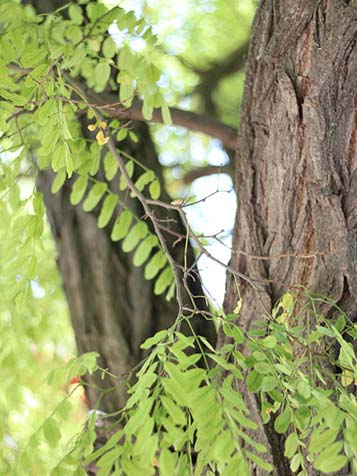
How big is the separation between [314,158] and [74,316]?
89cm

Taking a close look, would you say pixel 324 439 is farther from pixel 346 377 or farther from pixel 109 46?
pixel 109 46

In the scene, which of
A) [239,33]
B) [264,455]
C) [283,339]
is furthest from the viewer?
[239,33]

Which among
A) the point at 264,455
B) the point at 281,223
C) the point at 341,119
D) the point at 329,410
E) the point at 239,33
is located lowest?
the point at 264,455

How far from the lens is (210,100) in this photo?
314 centimetres

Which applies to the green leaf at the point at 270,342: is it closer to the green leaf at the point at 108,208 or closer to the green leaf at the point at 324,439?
the green leaf at the point at 324,439

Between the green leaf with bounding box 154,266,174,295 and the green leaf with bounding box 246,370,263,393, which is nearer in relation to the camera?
the green leaf with bounding box 246,370,263,393

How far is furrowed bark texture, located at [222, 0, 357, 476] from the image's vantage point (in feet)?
4.70

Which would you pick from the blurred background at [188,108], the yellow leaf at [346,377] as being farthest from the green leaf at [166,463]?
the blurred background at [188,108]

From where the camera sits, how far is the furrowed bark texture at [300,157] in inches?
56.4

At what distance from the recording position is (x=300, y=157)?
1487 millimetres

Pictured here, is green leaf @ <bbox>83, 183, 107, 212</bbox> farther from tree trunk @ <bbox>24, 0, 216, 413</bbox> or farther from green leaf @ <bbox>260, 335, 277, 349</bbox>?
green leaf @ <bbox>260, 335, 277, 349</bbox>

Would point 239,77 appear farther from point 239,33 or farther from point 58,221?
point 58,221

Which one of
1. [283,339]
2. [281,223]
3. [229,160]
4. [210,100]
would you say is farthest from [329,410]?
[210,100]

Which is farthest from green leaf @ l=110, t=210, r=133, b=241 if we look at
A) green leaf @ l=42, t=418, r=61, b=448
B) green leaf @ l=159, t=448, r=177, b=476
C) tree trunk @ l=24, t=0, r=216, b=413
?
green leaf @ l=159, t=448, r=177, b=476
